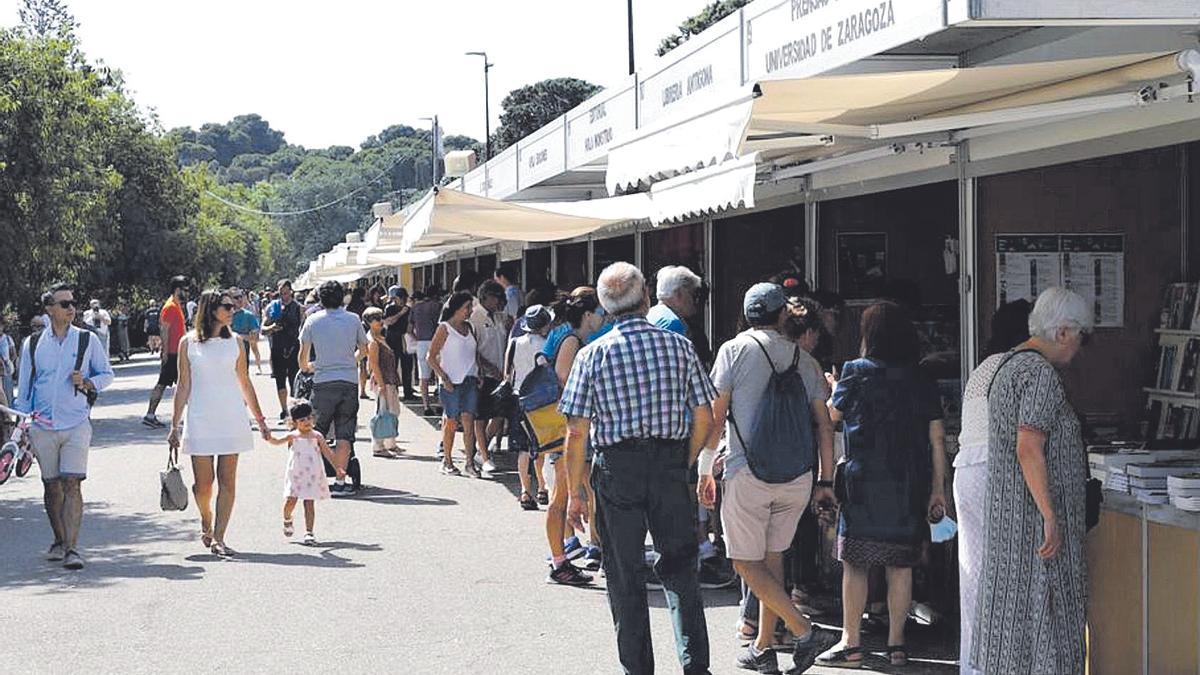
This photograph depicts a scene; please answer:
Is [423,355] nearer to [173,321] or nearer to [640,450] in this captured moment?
[173,321]

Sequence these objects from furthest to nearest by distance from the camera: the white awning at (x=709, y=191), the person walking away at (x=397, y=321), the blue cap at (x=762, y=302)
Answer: the person walking away at (x=397, y=321) < the white awning at (x=709, y=191) < the blue cap at (x=762, y=302)

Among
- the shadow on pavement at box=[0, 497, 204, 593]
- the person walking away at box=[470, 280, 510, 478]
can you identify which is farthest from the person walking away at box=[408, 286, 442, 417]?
the shadow on pavement at box=[0, 497, 204, 593]

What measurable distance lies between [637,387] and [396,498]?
7384 millimetres

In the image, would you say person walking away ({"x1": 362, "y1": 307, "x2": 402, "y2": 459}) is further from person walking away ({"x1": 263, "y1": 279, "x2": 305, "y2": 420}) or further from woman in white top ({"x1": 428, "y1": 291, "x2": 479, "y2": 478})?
person walking away ({"x1": 263, "y1": 279, "x2": 305, "y2": 420})

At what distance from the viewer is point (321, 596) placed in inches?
365

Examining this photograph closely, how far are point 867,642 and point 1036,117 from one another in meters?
2.81

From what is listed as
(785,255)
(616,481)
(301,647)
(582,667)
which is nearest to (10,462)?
(301,647)

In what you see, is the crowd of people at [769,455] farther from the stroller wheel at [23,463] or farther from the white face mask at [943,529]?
the stroller wheel at [23,463]

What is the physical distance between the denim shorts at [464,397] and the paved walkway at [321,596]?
71 cm

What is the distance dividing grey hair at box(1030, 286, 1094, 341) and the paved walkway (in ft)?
6.94

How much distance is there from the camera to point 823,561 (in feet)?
29.2

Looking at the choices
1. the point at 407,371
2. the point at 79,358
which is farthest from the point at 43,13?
the point at 79,358

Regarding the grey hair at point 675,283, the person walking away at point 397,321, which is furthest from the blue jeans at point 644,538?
the person walking away at point 397,321

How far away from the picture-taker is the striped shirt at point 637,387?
6555 millimetres
